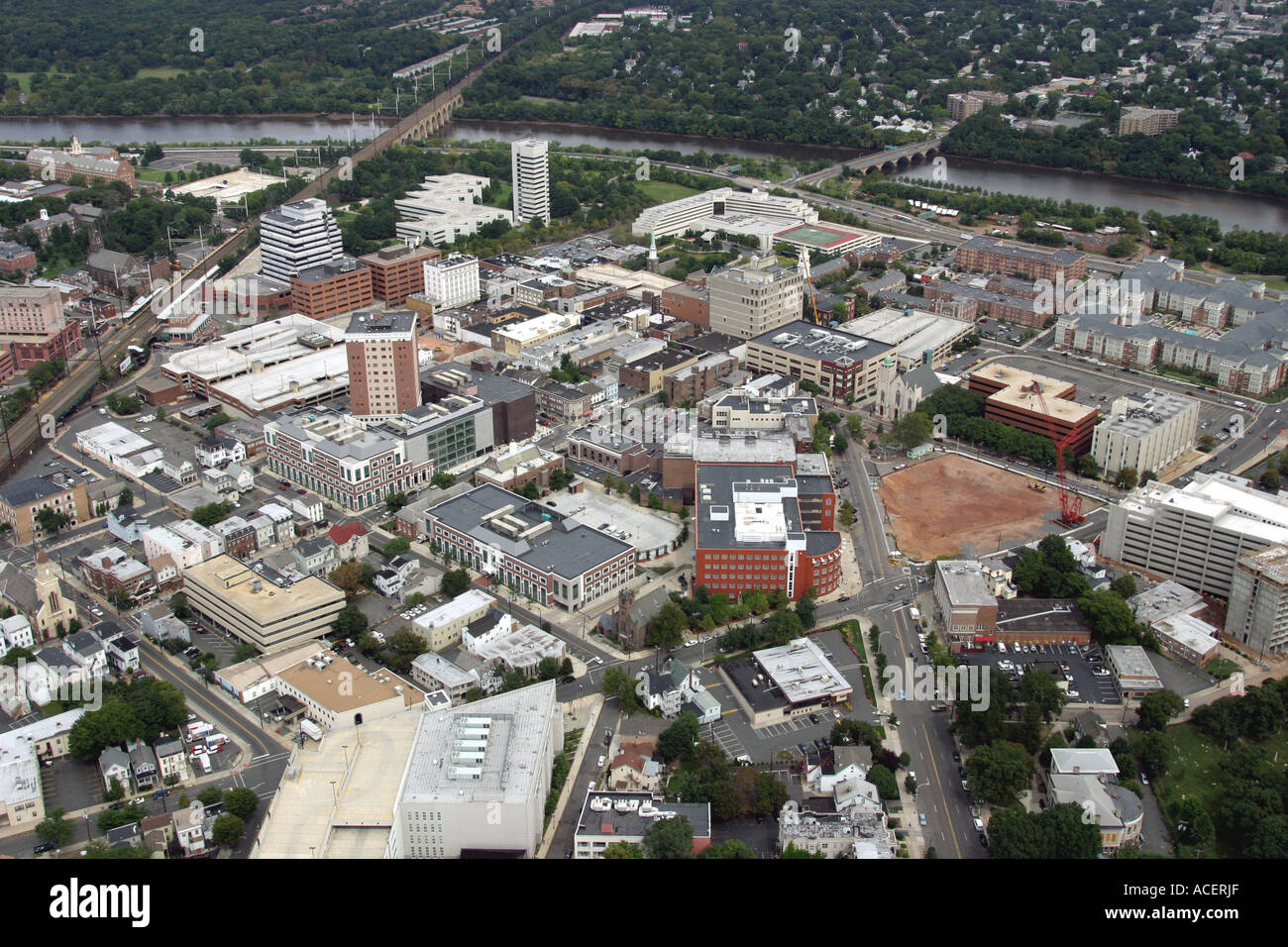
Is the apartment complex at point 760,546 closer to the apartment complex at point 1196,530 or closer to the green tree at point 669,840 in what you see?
the apartment complex at point 1196,530

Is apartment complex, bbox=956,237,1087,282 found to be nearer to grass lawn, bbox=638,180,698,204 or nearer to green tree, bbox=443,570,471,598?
grass lawn, bbox=638,180,698,204

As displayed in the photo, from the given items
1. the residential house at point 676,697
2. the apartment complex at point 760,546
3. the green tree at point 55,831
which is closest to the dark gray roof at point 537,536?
the apartment complex at point 760,546

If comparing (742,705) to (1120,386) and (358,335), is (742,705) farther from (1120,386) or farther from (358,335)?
(1120,386)

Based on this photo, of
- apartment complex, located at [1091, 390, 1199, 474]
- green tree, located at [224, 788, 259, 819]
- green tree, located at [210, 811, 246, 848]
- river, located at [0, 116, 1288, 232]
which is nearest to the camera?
green tree, located at [210, 811, 246, 848]

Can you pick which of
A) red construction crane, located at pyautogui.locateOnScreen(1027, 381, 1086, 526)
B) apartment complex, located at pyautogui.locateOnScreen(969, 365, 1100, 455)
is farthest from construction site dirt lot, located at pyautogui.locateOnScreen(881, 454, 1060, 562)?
apartment complex, located at pyautogui.locateOnScreen(969, 365, 1100, 455)

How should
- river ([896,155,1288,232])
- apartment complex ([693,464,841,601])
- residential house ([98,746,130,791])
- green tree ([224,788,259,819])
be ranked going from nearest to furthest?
green tree ([224,788,259,819]) < residential house ([98,746,130,791]) < apartment complex ([693,464,841,601]) < river ([896,155,1288,232])
